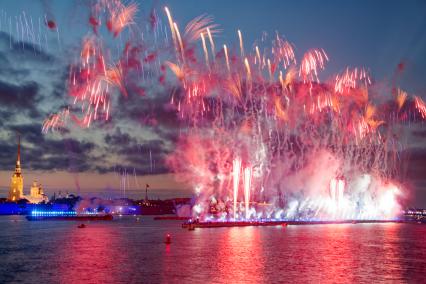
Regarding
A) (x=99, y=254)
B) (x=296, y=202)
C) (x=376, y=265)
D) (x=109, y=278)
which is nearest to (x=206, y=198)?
(x=296, y=202)

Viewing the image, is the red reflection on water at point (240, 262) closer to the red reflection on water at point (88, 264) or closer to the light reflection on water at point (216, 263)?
the light reflection on water at point (216, 263)

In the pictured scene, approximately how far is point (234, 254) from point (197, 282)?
14.4 metres

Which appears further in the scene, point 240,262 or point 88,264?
point 240,262

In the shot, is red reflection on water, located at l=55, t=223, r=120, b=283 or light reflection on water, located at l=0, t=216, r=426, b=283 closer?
red reflection on water, located at l=55, t=223, r=120, b=283

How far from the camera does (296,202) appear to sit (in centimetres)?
10781

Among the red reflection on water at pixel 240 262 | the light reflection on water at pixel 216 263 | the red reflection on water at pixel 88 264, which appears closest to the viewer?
the red reflection on water at pixel 88 264

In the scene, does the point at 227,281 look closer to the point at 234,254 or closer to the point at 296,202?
the point at 234,254

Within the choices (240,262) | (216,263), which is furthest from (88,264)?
(240,262)

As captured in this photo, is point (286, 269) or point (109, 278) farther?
point (286, 269)

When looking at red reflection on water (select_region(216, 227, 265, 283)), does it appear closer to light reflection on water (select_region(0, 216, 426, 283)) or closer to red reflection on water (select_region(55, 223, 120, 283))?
light reflection on water (select_region(0, 216, 426, 283))

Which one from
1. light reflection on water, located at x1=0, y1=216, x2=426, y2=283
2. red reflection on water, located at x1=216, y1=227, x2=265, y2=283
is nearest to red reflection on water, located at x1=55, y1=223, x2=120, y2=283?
light reflection on water, located at x1=0, y1=216, x2=426, y2=283

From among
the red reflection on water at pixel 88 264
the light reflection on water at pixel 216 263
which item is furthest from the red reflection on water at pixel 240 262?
the red reflection on water at pixel 88 264

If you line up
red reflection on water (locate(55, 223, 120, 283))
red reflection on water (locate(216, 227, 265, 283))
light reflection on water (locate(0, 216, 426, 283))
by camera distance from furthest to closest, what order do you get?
light reflection on water (locate(0, 216, 426, 283)) < red reflection on water (locate(216, 227, 265, 283)) < red reflection on water (locate(55, 223, 120, 283))

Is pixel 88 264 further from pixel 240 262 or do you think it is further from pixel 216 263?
pixel 240 262
